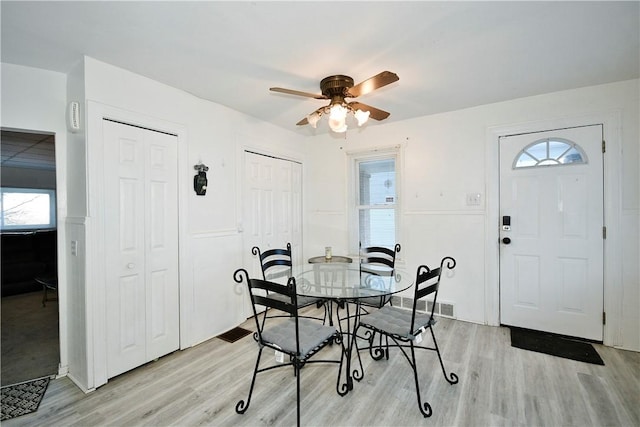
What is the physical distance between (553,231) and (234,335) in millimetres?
3497

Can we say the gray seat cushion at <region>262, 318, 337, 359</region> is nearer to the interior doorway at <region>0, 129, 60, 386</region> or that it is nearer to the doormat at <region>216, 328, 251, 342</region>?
the doormat at <region>216, 328, 251, 342</region>

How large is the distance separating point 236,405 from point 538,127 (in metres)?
3.72

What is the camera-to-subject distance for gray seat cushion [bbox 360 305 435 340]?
1883mm

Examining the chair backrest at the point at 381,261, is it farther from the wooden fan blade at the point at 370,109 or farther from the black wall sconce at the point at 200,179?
the black wall sconce at the point at 200,179

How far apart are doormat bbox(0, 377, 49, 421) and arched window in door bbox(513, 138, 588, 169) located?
4614 mm

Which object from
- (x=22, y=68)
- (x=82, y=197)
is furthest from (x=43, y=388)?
(x=22, y=68)

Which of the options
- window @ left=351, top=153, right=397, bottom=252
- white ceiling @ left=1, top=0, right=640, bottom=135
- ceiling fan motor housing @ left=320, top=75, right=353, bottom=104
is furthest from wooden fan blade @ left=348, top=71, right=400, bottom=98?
window @ left=351, top=153, right=397, bottom=252

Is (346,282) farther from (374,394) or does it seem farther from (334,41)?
(334,41)

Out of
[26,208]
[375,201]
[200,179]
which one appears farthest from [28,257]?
[375,201]

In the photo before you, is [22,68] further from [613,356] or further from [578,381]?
[613,356]

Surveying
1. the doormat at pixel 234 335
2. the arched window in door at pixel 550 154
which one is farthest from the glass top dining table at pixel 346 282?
the arched window in door at pixel 550 154

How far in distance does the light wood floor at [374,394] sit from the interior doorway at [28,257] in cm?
71

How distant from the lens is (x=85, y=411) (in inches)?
72.5

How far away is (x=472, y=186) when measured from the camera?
3.23m
